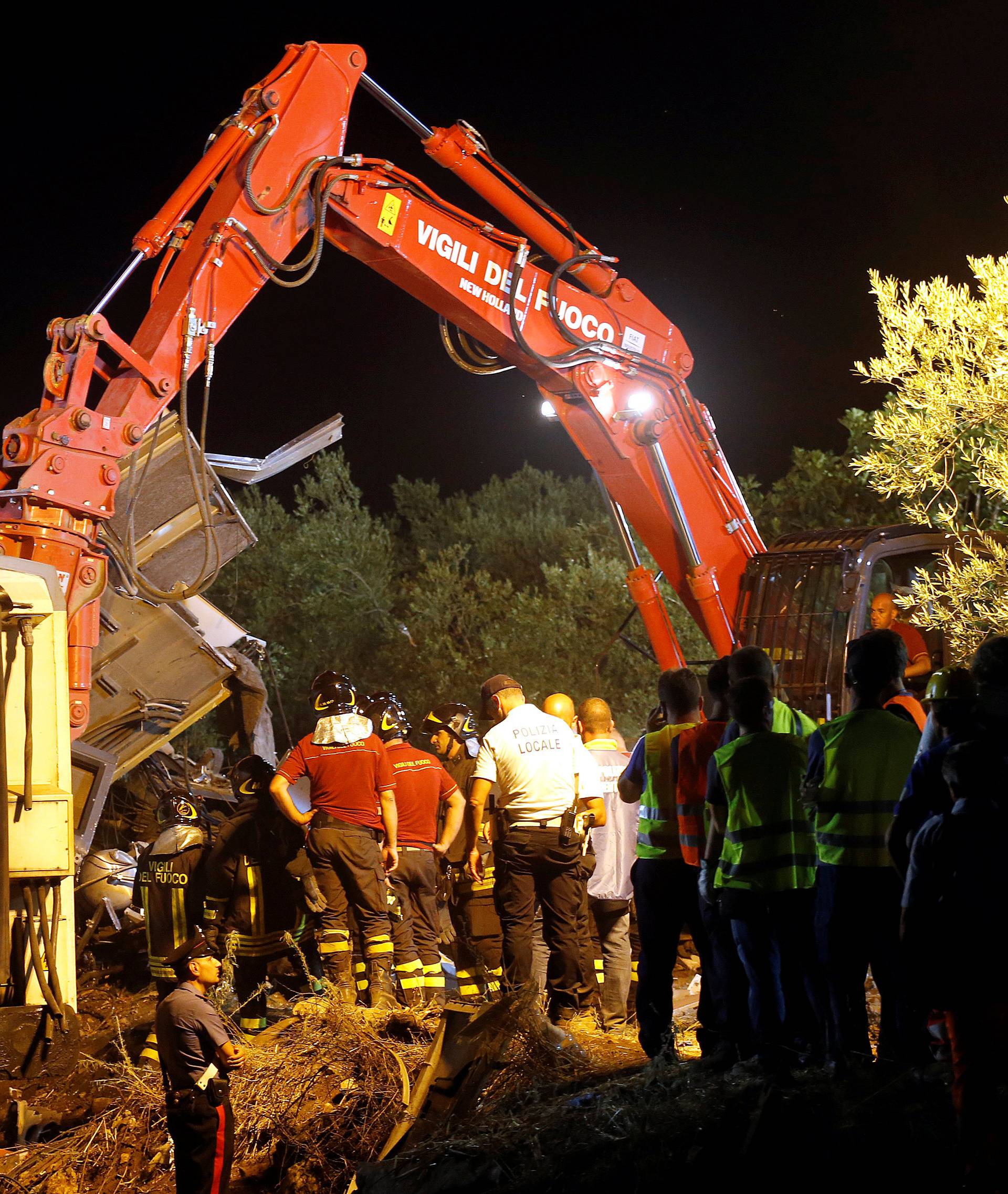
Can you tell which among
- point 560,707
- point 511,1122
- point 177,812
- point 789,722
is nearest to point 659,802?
point 789,722

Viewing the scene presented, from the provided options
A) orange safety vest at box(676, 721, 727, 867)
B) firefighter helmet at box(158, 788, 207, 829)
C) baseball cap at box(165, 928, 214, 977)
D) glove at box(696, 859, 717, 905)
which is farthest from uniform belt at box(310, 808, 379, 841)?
glove at box(696, 859, 717, 905)

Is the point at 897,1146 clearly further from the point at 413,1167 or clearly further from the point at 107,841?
the point at 107,841

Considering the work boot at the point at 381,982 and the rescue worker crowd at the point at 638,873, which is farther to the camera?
the work boot at the point at 381,982

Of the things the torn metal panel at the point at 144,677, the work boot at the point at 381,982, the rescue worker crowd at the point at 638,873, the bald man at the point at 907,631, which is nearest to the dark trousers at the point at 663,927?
the rescue worker crowd at the point at 638,873

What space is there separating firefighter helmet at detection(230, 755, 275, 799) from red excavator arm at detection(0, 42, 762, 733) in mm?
1362

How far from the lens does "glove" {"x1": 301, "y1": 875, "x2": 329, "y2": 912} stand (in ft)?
24.9

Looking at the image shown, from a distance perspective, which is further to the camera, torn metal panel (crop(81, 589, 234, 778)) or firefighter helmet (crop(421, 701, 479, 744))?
torn metal panel (crop(81, 589, 234, 778))

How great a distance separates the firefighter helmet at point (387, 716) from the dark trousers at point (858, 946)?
13.7ft

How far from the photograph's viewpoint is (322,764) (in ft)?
25.5

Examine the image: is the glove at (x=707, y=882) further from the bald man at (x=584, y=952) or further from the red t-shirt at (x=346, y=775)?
the red t-shirt at (x=346, y=775)

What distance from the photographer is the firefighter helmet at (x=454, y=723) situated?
879cm

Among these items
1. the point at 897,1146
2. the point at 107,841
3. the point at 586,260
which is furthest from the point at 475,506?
the point at 897,1146

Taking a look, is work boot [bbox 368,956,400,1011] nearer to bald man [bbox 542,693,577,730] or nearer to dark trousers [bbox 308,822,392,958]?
dark trousers [bbox 308,822,392,958]

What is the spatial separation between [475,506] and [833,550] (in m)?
28.0
